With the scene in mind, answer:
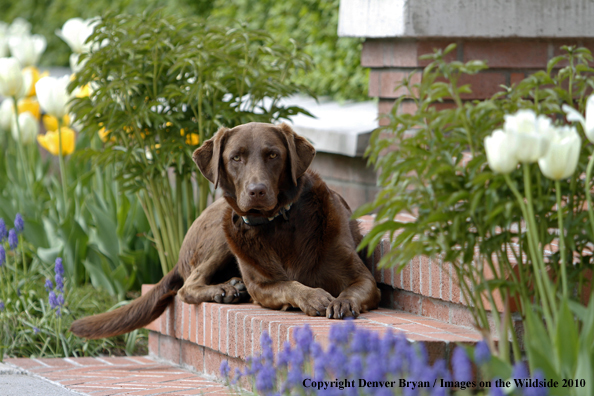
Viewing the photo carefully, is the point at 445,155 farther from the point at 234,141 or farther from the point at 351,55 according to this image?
the point at 351,55

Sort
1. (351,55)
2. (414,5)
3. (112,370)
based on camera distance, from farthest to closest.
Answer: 1. (351,55)
2. (414,5)
3. (112,370)

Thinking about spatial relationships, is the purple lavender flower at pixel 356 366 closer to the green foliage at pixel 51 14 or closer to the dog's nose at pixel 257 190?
the dog's nose at pixel 257 190

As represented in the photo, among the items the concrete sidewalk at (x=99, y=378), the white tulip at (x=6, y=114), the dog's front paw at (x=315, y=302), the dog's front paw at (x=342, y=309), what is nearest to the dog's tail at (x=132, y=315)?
the concrete sidewalk at (x=99, y=378)

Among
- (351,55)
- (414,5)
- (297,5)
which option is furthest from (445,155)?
(297,5)

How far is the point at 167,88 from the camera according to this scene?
14.0ft

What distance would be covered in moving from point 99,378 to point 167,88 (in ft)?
5.63

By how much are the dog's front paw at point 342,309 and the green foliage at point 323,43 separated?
437cm

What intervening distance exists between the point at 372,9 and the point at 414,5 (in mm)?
407

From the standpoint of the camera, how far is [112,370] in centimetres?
382

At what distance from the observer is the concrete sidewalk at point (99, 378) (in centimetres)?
325

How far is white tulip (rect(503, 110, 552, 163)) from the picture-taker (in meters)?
1.78

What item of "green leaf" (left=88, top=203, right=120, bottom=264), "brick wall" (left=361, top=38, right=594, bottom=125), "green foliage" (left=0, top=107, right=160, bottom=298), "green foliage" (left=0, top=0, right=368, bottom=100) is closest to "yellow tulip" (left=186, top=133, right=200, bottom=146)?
"green foliage" (left=0, top=107, right=160, bottom=298)

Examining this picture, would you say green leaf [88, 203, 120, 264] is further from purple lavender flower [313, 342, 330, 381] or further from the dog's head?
purple lavender flower [313, 342, 330, 381]

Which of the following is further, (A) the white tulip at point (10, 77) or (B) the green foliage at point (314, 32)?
(B) the green foliage at point (314, 32)
